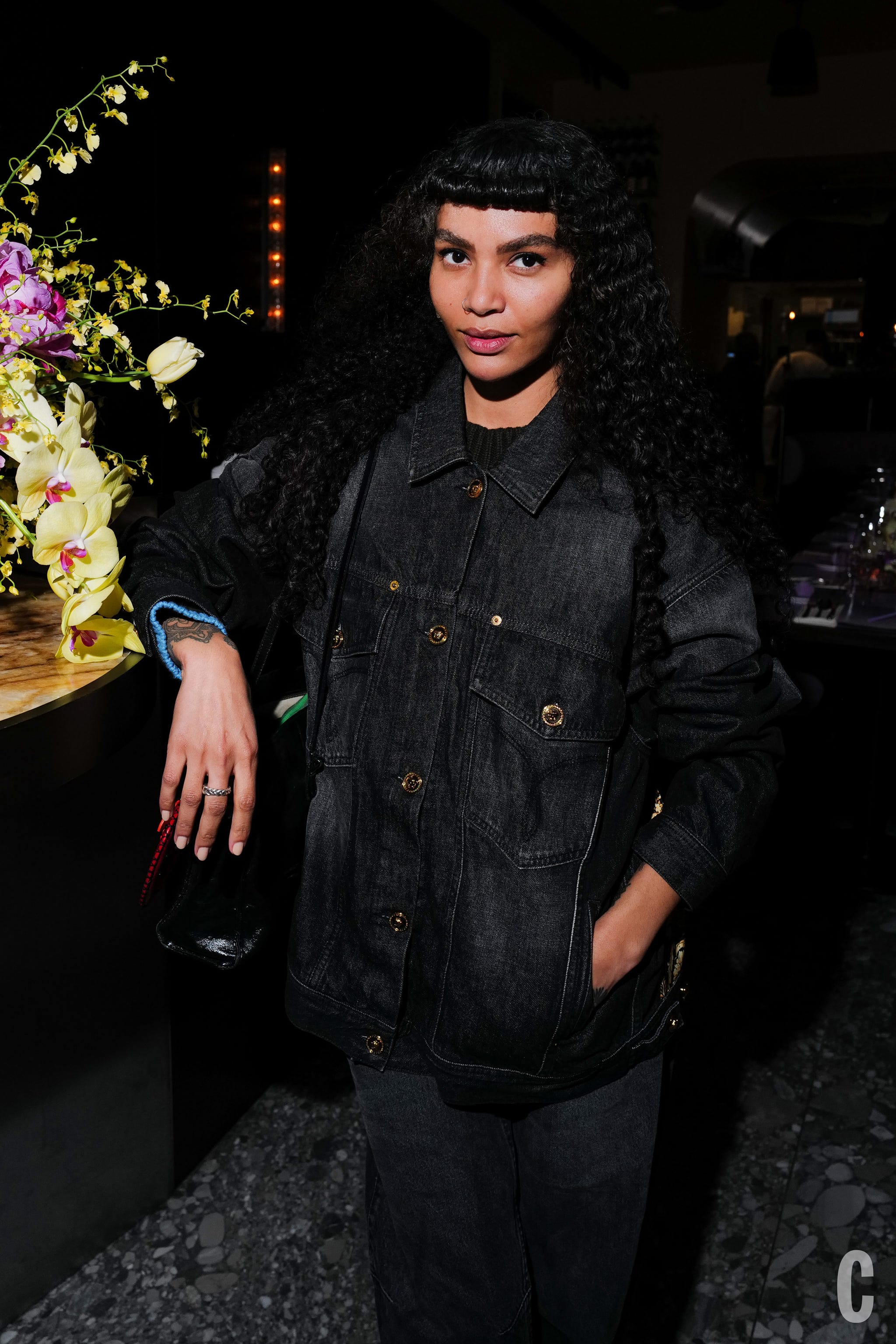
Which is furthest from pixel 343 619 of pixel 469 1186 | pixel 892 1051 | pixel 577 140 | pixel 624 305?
pixel 892 1051

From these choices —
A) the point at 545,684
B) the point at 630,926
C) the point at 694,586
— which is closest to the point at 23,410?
the point at 545,684

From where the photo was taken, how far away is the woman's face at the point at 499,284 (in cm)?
117

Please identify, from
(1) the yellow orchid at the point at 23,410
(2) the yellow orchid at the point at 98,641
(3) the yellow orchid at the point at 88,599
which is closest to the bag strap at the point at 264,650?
(2) the yellow orchid at the point at 98,641

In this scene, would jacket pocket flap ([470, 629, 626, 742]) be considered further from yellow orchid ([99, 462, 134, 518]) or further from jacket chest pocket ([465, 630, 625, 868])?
yellow orchid ([99, 462, 134, 518])

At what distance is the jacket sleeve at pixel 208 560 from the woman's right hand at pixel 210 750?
7 centimetres

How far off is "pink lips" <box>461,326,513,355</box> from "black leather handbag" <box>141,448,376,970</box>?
206 mm

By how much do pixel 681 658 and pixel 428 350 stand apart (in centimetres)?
48

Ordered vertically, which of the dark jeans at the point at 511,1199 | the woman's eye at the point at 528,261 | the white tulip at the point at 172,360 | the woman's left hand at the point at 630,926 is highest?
the woman's eye at the point at 528,261

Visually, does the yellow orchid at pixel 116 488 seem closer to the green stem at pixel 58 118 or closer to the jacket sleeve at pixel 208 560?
the jacket sleeve at pixel 208 560

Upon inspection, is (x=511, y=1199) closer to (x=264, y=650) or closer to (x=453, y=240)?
(x=264, y=650)

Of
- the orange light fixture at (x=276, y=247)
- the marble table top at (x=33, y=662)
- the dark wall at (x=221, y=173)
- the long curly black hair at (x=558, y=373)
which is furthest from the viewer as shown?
the orange light fixture at (x=276, y=247)

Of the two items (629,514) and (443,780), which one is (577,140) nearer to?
(629,514)

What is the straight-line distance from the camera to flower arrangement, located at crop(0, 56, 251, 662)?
1.11 metres

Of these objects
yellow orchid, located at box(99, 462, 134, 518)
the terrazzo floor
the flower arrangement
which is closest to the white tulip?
the flower arrangement
